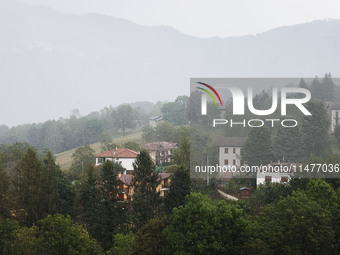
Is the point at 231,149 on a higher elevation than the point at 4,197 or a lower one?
higher

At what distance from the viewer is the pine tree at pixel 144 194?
3484cm

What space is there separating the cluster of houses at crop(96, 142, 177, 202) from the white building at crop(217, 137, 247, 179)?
621 centimetres

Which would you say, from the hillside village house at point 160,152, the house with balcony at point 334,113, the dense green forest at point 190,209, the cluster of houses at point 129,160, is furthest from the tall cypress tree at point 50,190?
the hillside village house at point 160,152

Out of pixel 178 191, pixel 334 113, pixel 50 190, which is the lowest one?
pixel 50 190

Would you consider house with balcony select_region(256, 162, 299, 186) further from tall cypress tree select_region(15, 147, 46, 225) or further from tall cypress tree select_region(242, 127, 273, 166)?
tall cypress tree select_region(15, 147, 46, 225)

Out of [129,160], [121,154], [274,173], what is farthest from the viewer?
[121,154]

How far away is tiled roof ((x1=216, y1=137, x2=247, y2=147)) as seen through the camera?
31906 mm

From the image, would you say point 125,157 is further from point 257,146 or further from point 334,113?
point 257,146

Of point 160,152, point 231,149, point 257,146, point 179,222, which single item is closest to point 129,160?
point 160,152

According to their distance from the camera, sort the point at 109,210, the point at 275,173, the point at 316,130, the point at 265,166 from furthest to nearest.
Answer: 1. the point at 275,173
2. the point at 265,166
3. the point at 109,210
4. the point at 316,130

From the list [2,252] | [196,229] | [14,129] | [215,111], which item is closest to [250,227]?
[196,229]

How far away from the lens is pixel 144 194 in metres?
35.4

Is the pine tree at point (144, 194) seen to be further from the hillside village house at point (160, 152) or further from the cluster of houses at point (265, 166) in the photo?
the hillside village house at point (160, 152)

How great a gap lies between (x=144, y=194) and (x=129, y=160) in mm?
27429
